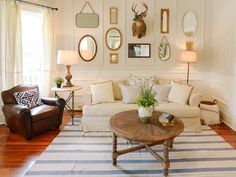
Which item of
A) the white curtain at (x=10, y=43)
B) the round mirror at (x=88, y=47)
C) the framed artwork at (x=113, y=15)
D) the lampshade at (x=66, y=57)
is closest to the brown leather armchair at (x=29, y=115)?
the white curtain at (x=10, y=43)

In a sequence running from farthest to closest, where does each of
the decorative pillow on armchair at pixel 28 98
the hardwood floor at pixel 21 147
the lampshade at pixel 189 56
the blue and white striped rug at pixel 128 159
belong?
the lampshade at pixel 189 56 → the decorative pillow on armchair at pixel 28 98 → the hardwood floor at pixel 21 147 → the blue and white striped rug at pixel 128 159

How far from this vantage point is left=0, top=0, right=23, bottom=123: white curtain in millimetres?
4379

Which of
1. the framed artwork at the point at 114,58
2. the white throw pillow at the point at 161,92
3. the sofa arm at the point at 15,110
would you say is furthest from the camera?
the framed artwork at the point at 114,58

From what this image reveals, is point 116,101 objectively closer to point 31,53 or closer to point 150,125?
point 150,125

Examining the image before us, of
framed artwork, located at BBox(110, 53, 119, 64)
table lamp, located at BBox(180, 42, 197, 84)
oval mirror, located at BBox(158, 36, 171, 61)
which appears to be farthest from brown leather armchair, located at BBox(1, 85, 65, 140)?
table lamp, located at BBox(180, 42, 197, 84)

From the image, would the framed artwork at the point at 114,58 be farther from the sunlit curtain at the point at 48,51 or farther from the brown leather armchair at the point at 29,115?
the brown leather armchair at the point at 29,115

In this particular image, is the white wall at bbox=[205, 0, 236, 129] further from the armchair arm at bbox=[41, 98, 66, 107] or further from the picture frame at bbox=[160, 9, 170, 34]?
the armchair arm at bbox=[41, 98, 66, 107]

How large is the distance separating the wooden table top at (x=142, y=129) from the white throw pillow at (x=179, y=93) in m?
1.24

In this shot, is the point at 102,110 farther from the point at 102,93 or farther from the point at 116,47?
the point at 116,47

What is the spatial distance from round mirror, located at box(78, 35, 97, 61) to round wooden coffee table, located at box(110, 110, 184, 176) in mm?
2464

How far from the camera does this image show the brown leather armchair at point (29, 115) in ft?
12.4

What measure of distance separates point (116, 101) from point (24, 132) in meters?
1.74

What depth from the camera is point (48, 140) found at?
386cm

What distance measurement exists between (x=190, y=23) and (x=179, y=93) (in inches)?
74.4
